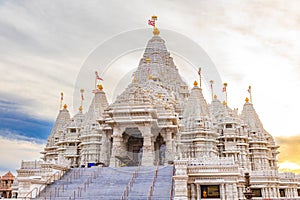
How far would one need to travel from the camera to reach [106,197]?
22.0m

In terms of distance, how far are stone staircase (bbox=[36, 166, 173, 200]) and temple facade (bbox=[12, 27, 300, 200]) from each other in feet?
4.46

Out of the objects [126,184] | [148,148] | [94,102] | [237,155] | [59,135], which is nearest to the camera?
[126,184]

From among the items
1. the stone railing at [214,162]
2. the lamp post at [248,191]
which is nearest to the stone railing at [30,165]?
the stone railing at [214,162]

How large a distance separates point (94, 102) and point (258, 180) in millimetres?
26749

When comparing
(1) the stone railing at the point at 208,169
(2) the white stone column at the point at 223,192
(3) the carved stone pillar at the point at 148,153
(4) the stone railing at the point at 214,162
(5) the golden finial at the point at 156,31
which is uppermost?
(5) the golden finial at the point at 156,31

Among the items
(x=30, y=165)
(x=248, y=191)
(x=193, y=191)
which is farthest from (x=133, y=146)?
(x=248, y=191)

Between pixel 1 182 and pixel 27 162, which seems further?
pixel 1 182

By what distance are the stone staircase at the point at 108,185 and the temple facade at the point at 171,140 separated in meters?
1.36

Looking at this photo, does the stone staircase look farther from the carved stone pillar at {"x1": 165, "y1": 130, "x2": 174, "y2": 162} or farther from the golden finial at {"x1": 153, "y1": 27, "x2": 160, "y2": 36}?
the golden finial at {"x1": 153, "y1": 27, "x2": 160, "y2": 36}

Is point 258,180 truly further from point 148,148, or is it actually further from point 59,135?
point 59,135

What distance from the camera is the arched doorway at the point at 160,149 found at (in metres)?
38.7

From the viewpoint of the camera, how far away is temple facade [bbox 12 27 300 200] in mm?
25656

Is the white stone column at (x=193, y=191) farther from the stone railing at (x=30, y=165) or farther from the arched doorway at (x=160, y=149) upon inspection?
the stone railing at (x=30, y=165)

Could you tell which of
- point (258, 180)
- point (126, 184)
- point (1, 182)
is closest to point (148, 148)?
point (126, 184)
